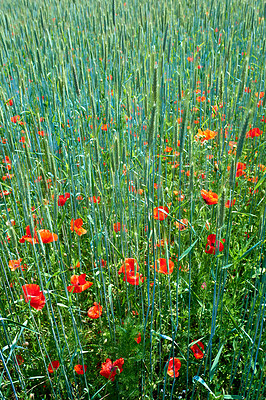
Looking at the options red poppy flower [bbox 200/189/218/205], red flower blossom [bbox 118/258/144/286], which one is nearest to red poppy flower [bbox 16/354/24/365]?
red flower blossom [bbox 118/258/144/286]

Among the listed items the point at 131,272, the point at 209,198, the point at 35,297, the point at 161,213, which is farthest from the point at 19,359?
the point at 209,198

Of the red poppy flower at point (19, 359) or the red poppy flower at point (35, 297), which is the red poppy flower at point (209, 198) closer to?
the red poppy flower at point (35, 297)

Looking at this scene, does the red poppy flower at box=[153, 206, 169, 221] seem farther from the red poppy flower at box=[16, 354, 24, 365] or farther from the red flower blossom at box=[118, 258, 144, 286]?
the red poppy flower at box=[16, 354, 24, 365]

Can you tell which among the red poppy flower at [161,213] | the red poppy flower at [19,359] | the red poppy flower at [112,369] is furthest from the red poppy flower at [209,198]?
the red poppy flower at [19,359]

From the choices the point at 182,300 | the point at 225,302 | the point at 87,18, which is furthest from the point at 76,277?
the point at 87,18

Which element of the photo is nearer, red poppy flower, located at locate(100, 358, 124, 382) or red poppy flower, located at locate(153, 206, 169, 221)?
red poppy flower, located at locate(153, 206, 169, 221)

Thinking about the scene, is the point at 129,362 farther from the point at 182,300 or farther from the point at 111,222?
the point at 111,222

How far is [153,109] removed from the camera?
22.8 inches

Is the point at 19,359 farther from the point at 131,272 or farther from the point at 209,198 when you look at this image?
the point at 209,198

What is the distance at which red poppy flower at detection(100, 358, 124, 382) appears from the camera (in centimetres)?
82

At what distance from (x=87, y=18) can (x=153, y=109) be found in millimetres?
3296

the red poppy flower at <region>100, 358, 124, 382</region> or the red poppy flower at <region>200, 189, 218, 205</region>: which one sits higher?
the red poppy flower at <region>200, 189, 218, 205</region>

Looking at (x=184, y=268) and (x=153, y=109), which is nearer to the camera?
(x=153, y=109)

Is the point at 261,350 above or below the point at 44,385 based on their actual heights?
above
